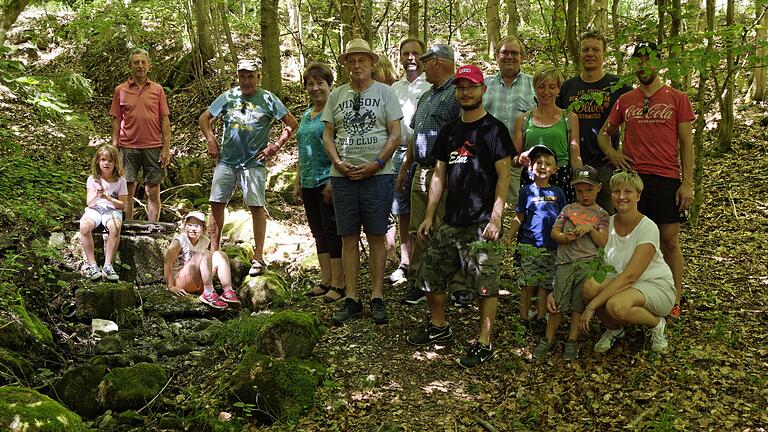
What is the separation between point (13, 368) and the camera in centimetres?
466

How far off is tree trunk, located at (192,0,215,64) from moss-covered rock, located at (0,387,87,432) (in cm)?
1074

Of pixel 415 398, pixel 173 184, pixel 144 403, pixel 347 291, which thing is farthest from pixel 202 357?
pixel 173 184

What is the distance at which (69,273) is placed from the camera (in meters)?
6.64

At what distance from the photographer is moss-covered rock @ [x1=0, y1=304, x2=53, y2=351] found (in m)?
5.07

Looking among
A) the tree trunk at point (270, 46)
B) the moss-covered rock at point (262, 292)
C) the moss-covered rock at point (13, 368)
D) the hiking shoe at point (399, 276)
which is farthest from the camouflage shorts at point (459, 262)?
the tree trunk at point (270, 46)

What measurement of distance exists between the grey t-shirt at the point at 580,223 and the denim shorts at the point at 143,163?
510cm

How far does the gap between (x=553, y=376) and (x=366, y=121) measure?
2466mm

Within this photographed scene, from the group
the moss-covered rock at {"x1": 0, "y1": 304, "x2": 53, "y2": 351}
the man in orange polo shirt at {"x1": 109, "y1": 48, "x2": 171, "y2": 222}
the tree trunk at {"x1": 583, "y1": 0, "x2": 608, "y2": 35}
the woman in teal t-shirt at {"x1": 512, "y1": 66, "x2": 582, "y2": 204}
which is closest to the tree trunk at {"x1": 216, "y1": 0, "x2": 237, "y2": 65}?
the man in orange polo shirt at {"x1": 109, "y1": 48, "x2": 171, "y2": 222}

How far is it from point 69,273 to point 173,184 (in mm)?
3613

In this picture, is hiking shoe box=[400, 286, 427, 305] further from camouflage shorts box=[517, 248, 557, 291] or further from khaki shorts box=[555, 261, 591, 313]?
khaki shorts box=[555, 261, 591, 313]

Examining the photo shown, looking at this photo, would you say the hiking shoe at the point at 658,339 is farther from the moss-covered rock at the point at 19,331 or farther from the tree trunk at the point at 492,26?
the tree trunk at the point at 492,26

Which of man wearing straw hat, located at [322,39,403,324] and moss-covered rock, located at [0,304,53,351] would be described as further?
man wearing straw hat, located at [322,39,403,324]

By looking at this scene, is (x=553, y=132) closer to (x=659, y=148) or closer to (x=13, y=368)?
(x=659, y=148)

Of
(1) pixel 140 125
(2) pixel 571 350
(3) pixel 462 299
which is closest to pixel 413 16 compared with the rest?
(1) pixel 140 125
